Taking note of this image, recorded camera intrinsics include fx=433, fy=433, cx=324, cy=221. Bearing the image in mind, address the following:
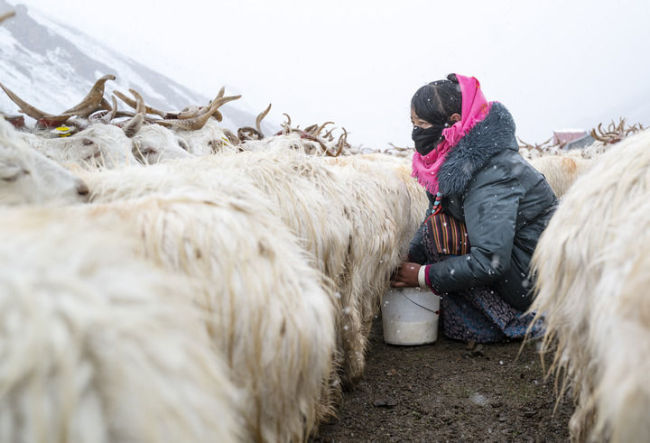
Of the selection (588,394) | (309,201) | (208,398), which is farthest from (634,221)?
(309,201)

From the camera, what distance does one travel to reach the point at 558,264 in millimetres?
1242

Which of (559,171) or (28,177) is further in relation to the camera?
(559,171)

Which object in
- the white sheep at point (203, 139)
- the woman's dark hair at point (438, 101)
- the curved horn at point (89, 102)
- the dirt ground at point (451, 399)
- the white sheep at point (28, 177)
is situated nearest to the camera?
the white sheep at point (28, 177)

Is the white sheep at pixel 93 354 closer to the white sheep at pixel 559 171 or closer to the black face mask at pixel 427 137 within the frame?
the black face mask at pixel 427 137

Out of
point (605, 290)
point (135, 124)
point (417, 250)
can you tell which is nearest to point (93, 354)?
point (605, 290)

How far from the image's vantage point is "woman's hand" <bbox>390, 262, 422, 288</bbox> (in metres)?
2.70

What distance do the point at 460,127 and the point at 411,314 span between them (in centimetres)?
119

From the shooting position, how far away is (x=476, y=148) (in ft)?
8.15

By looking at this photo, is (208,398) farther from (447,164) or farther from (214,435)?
(447,164)

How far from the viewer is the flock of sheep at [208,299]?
0.60 metres

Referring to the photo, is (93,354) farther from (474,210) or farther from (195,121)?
(195,121)

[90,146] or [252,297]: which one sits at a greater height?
[252,297]

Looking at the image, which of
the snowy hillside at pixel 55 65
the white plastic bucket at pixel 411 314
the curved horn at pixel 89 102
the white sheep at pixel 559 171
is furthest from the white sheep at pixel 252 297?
the snowy hillside at pixel 55 65

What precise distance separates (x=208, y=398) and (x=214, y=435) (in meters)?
0.05
